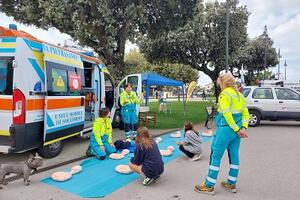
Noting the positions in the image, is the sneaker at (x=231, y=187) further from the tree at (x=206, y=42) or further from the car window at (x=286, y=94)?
the tree at (x=206, y=42)

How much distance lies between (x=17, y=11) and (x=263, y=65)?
32.5 m

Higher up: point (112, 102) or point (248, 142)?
point (112, 102)

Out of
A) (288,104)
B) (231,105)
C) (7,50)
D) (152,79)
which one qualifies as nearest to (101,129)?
(7,50)

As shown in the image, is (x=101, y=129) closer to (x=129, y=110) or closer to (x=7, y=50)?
(x=129, y=110)

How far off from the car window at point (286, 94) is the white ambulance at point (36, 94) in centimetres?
987

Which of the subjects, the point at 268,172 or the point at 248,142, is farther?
the point at 248,142

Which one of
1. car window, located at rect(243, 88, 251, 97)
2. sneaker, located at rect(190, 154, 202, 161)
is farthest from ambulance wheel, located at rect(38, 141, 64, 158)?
car window, located at rect(243, 88, 251, 97)

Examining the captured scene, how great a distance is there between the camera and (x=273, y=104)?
48.0 feet

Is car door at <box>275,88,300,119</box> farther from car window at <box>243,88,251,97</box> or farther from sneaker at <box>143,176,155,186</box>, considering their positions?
sneaker at <box>143,176,155,186</box>

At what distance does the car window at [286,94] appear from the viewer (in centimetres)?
1455

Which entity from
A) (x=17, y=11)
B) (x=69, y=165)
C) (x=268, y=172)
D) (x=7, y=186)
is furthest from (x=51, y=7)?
(x=268, y=172)

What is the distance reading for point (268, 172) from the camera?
21.5ft

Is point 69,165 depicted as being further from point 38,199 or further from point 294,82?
point 294,82

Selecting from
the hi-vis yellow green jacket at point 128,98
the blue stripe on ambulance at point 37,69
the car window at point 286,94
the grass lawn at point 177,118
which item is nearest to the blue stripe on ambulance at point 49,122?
the blue stripe on ambulance at point 37,69
